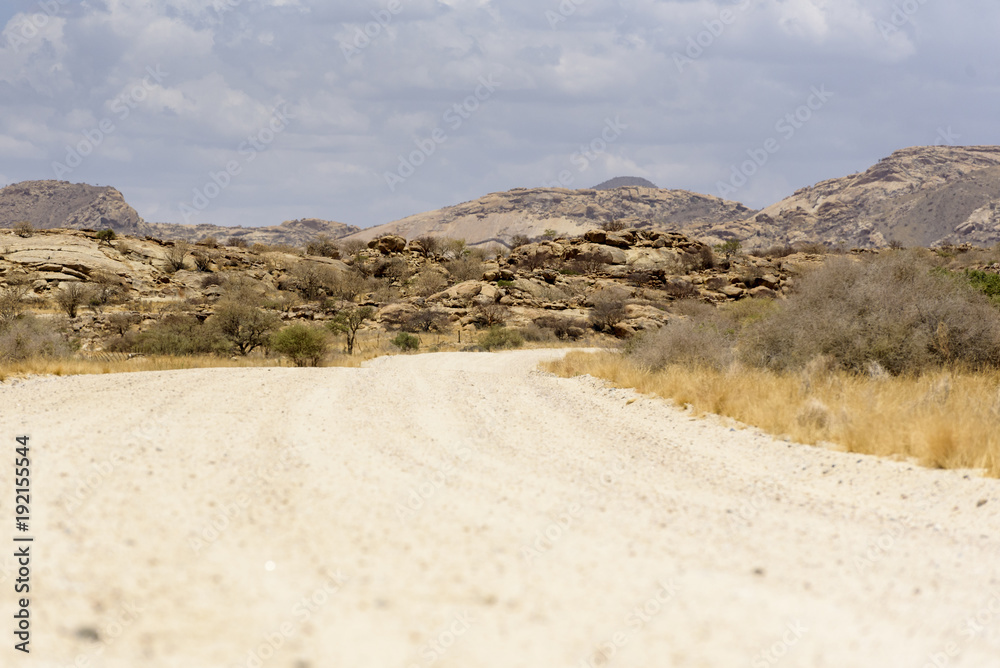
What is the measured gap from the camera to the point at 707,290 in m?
50.3

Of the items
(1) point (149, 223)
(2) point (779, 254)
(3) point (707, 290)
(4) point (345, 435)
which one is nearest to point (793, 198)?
(2) point (779, 254)

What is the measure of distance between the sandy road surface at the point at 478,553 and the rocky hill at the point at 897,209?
138267 millimetres

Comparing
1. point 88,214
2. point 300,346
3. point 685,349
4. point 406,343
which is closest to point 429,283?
point 406,343

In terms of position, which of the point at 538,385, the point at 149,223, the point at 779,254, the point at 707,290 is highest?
the point at 149,223

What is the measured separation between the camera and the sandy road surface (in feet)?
8.74

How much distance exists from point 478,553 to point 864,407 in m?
6.77

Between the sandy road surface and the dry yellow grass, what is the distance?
0.41 meters

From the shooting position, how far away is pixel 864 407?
817 cm

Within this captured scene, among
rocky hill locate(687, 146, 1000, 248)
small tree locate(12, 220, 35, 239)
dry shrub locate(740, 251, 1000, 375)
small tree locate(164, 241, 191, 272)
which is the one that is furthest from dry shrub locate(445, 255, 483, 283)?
rocky hill locate(687, 146, 1000, 248)

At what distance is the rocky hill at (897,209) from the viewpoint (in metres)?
134

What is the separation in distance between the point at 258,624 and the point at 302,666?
37 centimetres

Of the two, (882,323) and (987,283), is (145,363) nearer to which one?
(882,323)

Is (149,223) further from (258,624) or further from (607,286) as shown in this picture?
(258,624)

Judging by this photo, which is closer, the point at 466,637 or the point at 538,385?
the point at 466,637
